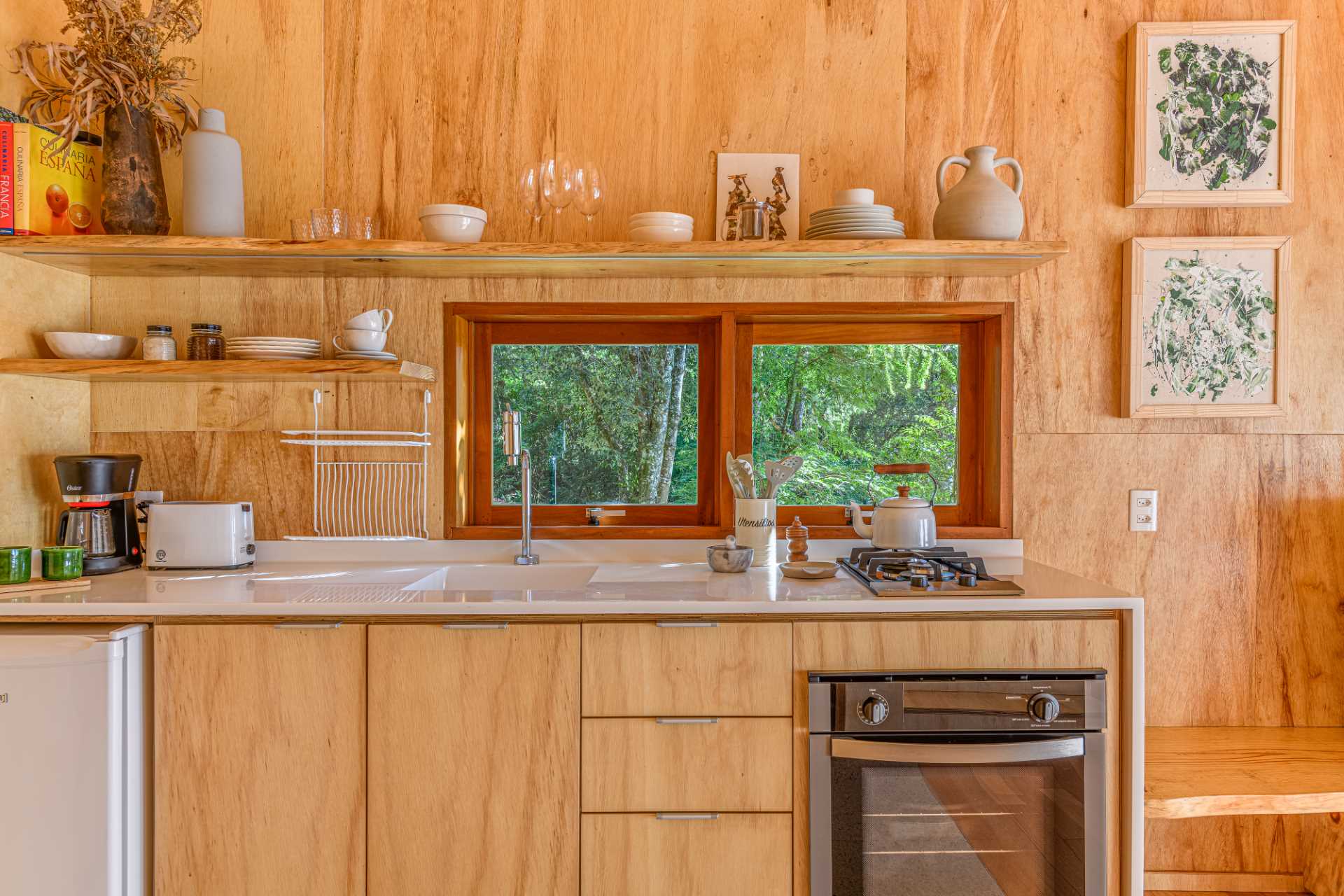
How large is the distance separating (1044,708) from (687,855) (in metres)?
0.83

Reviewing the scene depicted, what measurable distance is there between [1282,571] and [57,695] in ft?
10.3

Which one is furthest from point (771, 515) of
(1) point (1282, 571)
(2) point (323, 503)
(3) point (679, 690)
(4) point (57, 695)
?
(4) point (57, 695)

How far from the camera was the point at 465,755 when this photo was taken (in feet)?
5.85

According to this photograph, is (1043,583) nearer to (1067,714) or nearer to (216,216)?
(1067,714)

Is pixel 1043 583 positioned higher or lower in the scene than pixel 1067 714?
higher

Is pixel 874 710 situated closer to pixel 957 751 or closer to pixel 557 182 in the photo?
pixel 957 751

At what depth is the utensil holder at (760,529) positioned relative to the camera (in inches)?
87.6

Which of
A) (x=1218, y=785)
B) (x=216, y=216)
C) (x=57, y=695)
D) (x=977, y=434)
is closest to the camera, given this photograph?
(x=57, y=695)

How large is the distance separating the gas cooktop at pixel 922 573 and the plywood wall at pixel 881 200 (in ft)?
1.42

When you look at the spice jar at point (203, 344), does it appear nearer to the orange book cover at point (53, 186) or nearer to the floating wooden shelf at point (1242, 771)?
the orange book cover at point (53, 186)

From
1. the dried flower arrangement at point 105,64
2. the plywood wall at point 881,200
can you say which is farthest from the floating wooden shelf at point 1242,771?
the dried flower arrangement at point 105,64

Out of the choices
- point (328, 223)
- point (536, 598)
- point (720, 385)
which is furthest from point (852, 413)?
point (328, 223)

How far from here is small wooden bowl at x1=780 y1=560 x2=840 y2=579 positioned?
203cm

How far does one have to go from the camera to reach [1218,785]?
1968 mm
